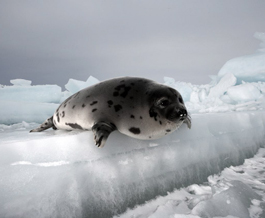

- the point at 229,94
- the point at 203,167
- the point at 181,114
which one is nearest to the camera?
the point at 181,114

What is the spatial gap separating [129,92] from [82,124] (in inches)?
17.5

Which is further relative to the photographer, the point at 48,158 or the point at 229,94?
the point at 229,94

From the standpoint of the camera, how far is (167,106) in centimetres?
142

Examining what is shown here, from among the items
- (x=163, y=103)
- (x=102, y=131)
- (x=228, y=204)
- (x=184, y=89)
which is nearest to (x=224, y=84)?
(x=184, y=89)

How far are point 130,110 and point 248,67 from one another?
1039 cm

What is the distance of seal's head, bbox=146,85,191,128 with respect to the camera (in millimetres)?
1360

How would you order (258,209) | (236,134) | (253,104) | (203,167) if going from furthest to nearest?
(253,104), (236,134), (203,167), (258,209)

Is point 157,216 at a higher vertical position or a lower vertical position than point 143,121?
lower

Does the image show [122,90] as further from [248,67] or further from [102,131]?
[248,67]

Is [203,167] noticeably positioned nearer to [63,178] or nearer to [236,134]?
[236,134]

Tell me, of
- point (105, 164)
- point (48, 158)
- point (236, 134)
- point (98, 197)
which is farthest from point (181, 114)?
point (236, 134)

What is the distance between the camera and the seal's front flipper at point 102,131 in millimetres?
1307

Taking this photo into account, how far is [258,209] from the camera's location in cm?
146

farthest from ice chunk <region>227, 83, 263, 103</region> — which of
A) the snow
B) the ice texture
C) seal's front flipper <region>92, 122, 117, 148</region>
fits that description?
seal's front flipper <region>92, 122, 117, 148</region>
